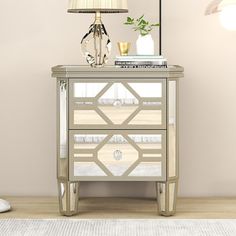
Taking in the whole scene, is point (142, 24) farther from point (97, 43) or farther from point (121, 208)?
point (121, 208)

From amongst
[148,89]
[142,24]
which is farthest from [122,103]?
[142,24]

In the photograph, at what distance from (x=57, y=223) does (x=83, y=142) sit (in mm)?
373

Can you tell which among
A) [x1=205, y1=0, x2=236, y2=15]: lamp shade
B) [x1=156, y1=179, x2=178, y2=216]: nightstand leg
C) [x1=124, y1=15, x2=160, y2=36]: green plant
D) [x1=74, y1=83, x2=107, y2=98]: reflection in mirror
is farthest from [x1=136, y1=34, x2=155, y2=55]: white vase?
[x1=156, y1=179, x2=178, y2=216]: nightstand leg

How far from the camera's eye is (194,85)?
3.86 meters

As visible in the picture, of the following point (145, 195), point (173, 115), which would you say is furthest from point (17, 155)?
point (173, 115)

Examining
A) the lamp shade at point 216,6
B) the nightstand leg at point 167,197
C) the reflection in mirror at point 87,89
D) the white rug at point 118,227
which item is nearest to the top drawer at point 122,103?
the reflection in mirror at point 87,89

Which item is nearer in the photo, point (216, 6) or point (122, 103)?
point (122, 103)

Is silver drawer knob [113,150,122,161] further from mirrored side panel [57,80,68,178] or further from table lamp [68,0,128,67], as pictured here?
table lamp [68,0,128,67]

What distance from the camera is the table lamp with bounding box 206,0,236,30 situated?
3.75 m

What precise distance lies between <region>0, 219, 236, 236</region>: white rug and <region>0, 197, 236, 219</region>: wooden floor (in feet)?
0.37

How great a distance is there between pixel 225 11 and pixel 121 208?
1.10 m

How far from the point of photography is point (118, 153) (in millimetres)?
3400

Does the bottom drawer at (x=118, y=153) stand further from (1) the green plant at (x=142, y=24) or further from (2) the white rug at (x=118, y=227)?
(1) the green plant at (x=142, y=24)

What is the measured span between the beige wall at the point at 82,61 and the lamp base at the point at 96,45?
12.2 inches
